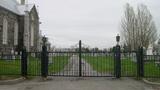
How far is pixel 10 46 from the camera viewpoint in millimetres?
55938

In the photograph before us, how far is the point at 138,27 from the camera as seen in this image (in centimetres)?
5628

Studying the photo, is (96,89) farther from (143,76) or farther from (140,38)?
(140,38)

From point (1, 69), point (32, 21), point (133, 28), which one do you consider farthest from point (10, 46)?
point (1, 69)

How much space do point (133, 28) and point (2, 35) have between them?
82.4 ft

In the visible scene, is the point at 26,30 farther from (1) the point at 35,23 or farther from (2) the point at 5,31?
(2) the point at 5,31

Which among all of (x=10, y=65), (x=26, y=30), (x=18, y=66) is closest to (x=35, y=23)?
(x=26, y=30)

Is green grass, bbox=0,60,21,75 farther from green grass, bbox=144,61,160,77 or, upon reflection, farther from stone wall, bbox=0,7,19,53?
stone wall, bbox=0,7,19,53

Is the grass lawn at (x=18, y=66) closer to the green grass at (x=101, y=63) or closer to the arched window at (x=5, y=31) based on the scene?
the green grass at (x=101, y=63)

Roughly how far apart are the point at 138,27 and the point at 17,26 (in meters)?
25.7

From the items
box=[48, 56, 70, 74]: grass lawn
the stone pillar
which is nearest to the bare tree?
the stone pillar

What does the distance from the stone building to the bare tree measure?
20899mm

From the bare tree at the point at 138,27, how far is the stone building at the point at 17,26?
20899mm

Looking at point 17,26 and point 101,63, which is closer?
point 101,63

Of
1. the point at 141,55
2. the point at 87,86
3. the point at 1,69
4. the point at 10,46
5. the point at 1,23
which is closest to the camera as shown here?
the point at 87,86
